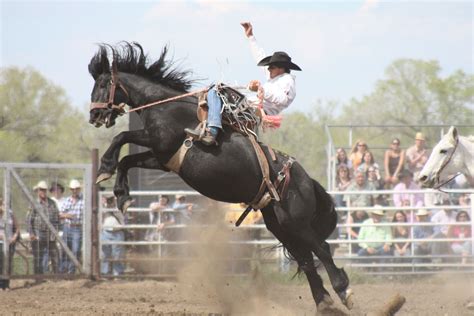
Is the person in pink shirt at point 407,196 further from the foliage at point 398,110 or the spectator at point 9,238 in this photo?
the foliage at point 398,110

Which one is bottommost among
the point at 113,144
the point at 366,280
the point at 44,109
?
the point at 366,280

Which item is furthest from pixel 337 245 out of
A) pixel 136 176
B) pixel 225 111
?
pixel 225 111

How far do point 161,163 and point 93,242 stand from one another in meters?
5.56

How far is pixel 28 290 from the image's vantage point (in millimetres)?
12109

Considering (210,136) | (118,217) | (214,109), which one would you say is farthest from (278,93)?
(118,217)

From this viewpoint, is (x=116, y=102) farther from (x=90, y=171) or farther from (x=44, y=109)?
(x=44, y=109)

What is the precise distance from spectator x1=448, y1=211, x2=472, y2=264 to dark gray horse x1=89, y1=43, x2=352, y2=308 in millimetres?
5508

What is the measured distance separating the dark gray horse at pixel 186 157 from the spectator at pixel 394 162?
21.6 ft

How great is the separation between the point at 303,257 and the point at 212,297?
209 centimetres

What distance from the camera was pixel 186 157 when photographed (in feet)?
26.3

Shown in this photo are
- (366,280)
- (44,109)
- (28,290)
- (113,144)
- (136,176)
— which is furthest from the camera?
(44,109)

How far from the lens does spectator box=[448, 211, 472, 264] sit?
13617 mm

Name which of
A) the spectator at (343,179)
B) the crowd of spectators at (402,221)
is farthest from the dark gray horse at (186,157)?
the spectator at (343,179)

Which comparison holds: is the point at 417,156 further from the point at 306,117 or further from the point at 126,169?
the point at 306,117
